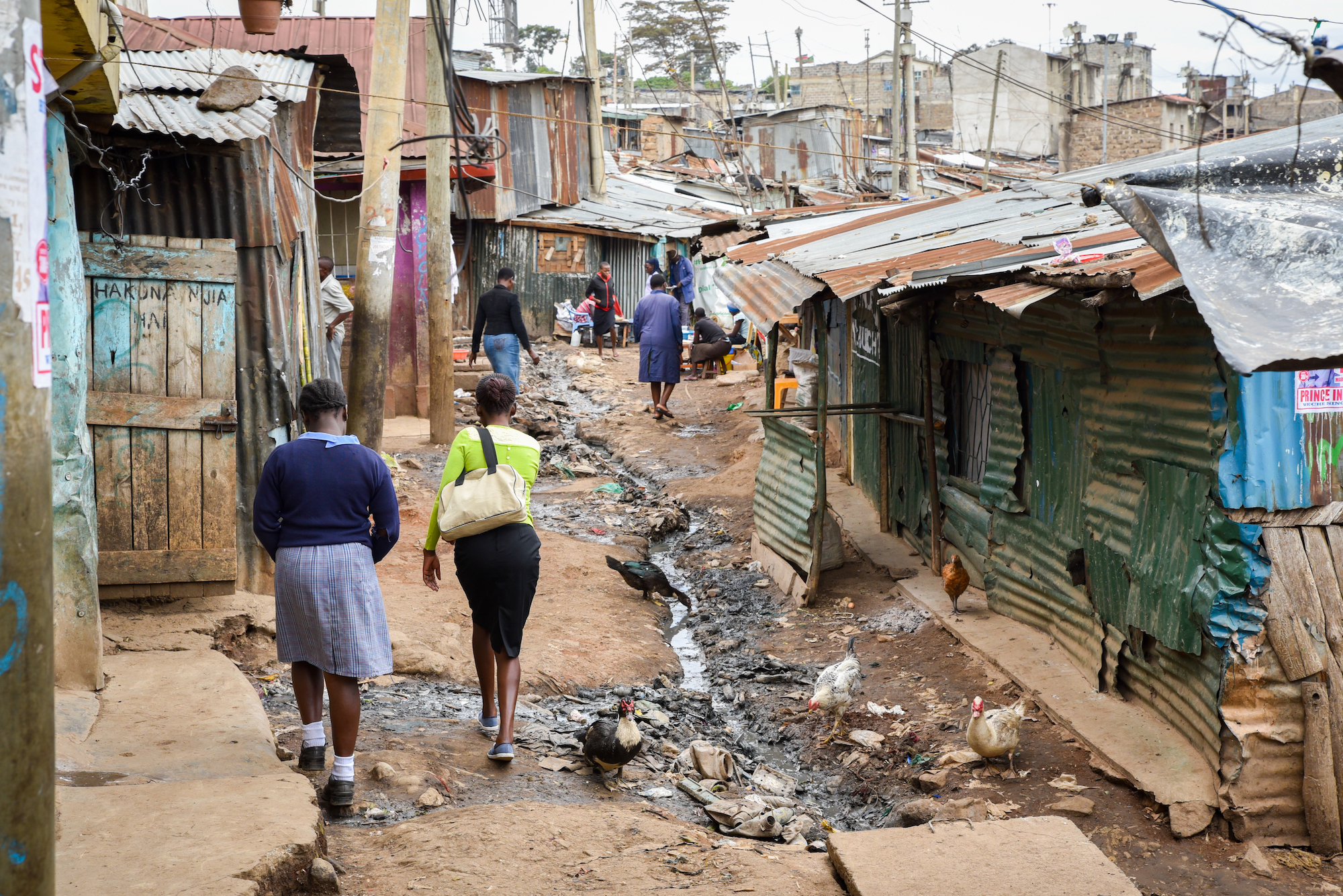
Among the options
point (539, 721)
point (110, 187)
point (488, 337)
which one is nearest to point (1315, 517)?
point (539, 721)

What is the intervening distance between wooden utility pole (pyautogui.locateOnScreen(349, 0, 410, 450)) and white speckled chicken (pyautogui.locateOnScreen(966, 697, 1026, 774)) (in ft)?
19.6

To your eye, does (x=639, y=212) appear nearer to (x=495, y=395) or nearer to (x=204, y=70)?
(x=204, y=70)

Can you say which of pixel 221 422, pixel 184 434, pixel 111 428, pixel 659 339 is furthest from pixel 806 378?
pixel 111 428

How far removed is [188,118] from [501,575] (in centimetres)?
328

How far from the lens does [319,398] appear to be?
4258mm

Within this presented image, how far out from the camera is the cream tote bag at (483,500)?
4680mm

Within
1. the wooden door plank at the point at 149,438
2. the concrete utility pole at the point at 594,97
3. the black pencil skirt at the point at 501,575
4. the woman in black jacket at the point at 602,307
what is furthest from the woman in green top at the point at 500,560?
the concrete utility pole at the point at 594,97

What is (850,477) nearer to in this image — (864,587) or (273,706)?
(864,587)

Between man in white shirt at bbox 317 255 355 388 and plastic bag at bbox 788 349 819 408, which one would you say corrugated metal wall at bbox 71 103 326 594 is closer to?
man in white shirt at bbox 317 255 355 388

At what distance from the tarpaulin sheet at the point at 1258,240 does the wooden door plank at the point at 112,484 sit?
5044mm

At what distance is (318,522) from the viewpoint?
4.20 metres

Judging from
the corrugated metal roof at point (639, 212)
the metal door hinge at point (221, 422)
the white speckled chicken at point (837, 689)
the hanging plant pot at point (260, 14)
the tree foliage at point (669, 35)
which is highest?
the tree foliage at point (669, 35)

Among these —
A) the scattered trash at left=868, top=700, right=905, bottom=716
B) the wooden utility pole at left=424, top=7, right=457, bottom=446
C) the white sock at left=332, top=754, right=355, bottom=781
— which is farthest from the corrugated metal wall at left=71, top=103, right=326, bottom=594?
the wooden utility pole at left=424, top=7, right=457, bottom=446

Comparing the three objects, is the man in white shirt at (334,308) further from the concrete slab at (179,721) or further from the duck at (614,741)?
the duck at (614,741)
